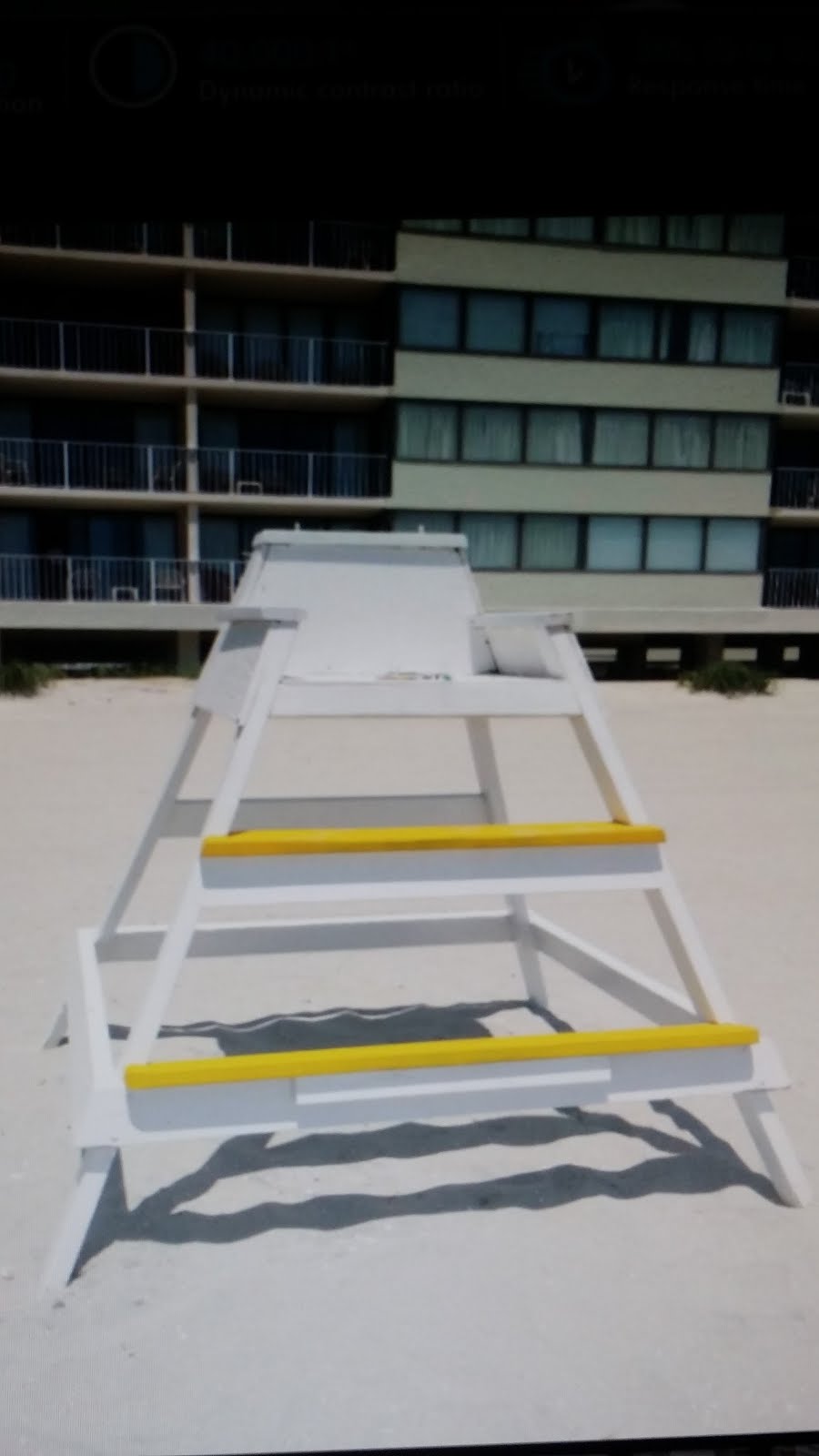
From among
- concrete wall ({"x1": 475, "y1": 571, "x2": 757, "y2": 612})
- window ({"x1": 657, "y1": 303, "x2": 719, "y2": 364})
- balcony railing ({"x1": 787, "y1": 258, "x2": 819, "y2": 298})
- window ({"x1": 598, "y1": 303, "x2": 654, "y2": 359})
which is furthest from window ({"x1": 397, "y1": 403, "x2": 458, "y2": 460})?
balcony railing ({"x1": 787, "y1": 258, "x2": 819, "y2": 298})

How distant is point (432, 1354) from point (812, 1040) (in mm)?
1869

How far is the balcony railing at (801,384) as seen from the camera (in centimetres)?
2261

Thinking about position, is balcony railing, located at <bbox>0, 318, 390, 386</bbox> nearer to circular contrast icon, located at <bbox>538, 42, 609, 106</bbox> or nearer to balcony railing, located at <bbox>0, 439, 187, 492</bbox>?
balcony railing, located at <bbox>0, 439, 187, 492</bbox>

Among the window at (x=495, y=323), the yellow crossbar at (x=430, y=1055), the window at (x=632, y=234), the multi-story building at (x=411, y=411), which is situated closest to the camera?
the yellow crossbar at (x=430, y=1055)

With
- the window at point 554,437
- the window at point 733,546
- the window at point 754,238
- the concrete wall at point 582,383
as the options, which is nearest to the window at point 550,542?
the window at point 554,437

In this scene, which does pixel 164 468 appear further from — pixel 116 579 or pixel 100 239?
pixel 100 239

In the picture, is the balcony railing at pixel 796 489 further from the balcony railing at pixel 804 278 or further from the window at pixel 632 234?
the window at pixel 632 234

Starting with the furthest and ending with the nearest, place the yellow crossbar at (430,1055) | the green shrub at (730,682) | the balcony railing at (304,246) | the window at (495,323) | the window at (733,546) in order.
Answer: the window at (733,546)
the window at (495,323)
the balcony railing at (304,246)
the green shrub at (730,682)
the yellow crossbar at (430,1055)

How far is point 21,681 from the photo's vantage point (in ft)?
48.1

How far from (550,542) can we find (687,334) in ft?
16.5

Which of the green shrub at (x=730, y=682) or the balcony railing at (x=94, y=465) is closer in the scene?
the green shrub at (x=730, y=682)

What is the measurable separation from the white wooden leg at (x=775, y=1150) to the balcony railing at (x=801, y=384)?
22741mm

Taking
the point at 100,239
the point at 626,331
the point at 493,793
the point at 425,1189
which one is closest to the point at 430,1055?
the point at 425,1189

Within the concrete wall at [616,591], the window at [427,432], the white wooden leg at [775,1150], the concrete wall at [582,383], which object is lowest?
the concrete wall at [616,591]
